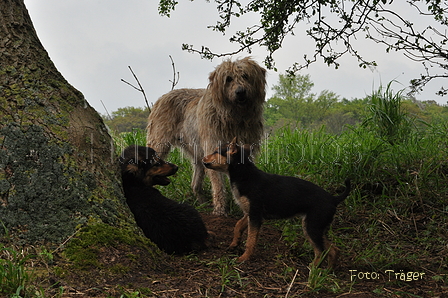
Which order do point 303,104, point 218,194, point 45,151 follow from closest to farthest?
point 45,151 < point 218,194 < point 303,104

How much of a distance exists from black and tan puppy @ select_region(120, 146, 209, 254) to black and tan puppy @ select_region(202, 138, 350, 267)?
0.51 m

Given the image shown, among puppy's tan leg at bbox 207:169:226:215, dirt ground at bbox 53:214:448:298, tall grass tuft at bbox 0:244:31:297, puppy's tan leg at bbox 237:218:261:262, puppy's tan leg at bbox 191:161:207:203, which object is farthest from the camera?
puppy's tan leg at bbox 191:161:207:203

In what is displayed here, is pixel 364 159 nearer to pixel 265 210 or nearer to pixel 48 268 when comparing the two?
pixel 265 210

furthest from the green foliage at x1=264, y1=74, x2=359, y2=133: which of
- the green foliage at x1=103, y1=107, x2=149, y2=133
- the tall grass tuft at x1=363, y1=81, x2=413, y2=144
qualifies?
the tall grass tuft at x1=363, y1=81, x2=413, y2=144

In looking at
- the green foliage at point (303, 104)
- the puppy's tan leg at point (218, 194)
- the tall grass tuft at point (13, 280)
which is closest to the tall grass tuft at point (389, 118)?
the puppy's tan leg at point (218, 194)

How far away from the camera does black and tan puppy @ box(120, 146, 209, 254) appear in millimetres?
3877

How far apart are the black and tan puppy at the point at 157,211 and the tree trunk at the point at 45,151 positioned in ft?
1.08

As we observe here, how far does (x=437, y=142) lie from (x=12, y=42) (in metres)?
6.73

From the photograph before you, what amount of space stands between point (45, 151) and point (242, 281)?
6.31 ft

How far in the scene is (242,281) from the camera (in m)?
3.14

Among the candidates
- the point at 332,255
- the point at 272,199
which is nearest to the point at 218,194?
the point at 272,199

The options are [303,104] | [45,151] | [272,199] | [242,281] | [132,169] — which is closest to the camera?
[242,281]

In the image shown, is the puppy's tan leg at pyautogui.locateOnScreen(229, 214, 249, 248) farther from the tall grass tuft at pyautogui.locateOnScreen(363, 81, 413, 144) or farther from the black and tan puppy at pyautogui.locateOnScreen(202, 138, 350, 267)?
the tall grass tuft at pyautogui.locateOnScreen(363, 81, 413, 144)

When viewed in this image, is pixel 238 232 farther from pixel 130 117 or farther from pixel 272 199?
pixel 130 117
